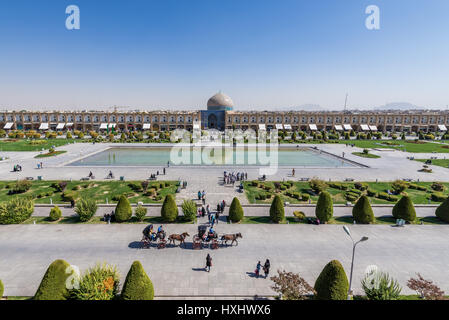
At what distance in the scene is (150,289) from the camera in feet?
28.1

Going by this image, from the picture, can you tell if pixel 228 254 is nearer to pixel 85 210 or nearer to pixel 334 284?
pixel 334 284

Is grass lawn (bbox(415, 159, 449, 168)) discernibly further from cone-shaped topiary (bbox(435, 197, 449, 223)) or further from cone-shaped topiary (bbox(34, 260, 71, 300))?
cone-shaped topiary (bbox(34, 260, 71, 300))

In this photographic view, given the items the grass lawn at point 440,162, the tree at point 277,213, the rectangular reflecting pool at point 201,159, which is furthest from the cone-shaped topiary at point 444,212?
the grass lawn at point 440,162

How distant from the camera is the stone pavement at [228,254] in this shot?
10.6 metres

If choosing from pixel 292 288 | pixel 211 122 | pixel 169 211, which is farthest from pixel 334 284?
pixel 211 122

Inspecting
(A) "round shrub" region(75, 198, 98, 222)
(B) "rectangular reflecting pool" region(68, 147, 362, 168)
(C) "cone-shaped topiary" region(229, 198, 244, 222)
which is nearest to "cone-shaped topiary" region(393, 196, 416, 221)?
(C) "cone-shaped topiary" region(229, 198, 244, 222)

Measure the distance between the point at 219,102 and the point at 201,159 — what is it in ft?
164

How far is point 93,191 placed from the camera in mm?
22469

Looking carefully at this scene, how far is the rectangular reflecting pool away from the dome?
37.4 metres

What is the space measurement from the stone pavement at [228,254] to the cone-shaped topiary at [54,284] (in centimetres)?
282

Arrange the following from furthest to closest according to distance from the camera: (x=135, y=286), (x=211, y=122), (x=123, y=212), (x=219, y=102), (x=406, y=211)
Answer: (x=211, y=122)
(x=219, y=102)
(x=406, y=211)
(x=123, y=212)
(x=135, y=286)

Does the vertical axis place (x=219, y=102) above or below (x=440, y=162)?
above
